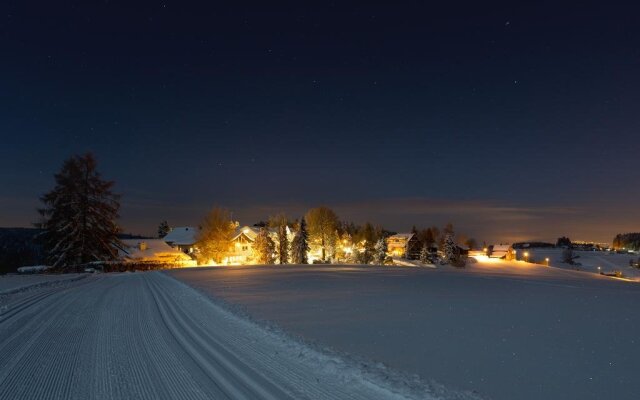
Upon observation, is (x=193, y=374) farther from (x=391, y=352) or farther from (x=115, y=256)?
(x=115, y=256)

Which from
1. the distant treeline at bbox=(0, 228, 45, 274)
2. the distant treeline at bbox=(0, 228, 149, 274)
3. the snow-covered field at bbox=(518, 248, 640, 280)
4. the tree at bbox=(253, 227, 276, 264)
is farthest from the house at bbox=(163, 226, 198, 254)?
the snow-covered field at bbox=(518, 248, 640, 280)

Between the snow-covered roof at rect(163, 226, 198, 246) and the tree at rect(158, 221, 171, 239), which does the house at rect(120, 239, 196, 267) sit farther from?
the tree at rect(158, 221, 171, 239)

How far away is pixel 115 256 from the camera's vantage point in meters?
49.1

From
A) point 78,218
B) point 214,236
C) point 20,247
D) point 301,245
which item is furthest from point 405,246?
point 20,247

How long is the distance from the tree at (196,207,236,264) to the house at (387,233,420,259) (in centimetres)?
5233

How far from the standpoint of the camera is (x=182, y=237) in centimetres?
10412

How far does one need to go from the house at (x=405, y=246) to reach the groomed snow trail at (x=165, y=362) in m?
99.7

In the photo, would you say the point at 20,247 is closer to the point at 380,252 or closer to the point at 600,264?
the point at 380,252

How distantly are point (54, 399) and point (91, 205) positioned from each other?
1867 inches

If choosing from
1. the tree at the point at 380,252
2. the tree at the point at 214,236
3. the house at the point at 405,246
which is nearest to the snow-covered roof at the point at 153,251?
the tree at the point at 214,236

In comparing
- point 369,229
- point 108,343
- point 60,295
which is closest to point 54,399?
point 108,343

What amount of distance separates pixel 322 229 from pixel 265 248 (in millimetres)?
20403

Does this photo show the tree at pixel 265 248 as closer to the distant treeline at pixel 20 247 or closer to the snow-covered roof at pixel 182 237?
the snow-covered roof at pixel 182 237

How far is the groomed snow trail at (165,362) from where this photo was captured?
21.3 ft
